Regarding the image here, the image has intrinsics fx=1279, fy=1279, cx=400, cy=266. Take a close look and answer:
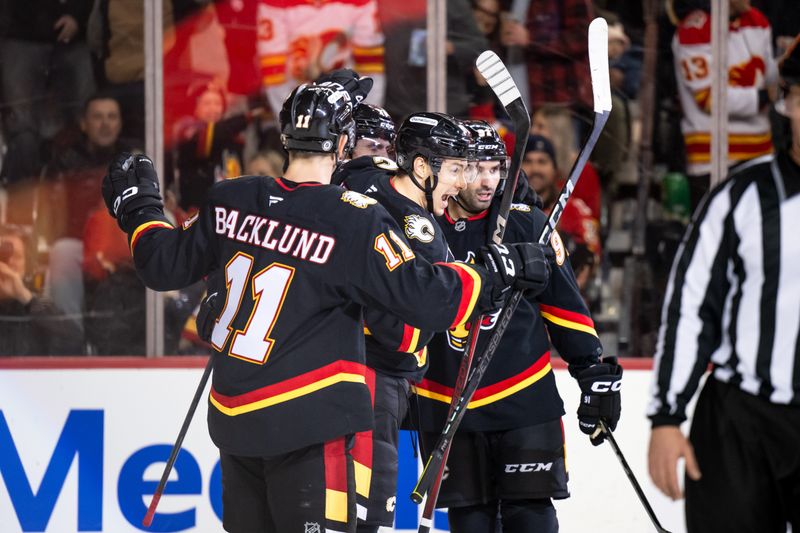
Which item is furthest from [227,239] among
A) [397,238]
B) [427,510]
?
[427,510]

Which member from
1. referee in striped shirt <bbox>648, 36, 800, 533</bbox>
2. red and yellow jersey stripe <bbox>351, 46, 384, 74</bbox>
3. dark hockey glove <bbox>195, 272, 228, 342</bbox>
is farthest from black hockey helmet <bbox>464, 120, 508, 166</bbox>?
red and yellow jersey stripe <bbox>351, 46, 384, 74</bbox>

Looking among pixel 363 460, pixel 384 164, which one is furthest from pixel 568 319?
pixel 363 460

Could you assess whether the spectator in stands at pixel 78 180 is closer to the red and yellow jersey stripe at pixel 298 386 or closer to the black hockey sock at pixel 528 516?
the black hockey sock at pixel 528 516

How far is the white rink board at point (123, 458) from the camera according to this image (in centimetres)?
416

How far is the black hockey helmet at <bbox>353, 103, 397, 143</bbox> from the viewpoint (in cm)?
372

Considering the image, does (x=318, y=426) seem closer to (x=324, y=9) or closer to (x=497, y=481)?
(x=497, y=481)

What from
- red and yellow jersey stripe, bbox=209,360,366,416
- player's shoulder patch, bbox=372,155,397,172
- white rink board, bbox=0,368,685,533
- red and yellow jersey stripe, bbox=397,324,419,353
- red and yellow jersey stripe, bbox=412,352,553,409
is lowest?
white rink board, bbox=0,368,685,533

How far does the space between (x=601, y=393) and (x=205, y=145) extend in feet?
7.06

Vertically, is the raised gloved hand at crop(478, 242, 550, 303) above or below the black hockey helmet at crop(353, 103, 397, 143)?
below

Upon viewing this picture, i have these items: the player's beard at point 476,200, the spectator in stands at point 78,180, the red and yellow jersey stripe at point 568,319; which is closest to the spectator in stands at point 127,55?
the spectator in stands at point 78,180

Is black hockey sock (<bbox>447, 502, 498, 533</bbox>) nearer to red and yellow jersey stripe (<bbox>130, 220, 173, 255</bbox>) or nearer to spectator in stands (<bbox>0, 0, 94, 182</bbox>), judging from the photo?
red and yellow jersey stripe (<bbox>130, 220, 173, 255</bbox>)

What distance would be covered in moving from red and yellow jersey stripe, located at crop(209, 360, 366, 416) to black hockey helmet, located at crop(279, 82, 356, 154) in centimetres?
45

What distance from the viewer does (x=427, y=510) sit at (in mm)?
3109

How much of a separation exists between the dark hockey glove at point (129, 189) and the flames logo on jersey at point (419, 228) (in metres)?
0.58
